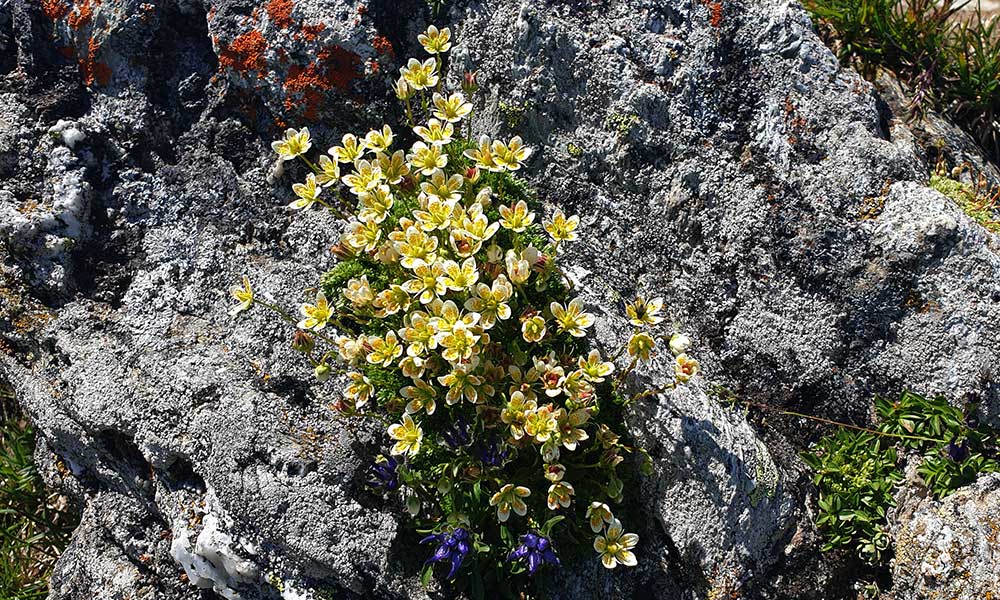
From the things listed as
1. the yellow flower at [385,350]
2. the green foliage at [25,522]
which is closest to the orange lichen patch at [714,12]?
the yellow flower at [385,350]

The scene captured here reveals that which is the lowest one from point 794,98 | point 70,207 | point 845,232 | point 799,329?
point 70,207

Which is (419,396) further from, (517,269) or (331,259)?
(331,259)

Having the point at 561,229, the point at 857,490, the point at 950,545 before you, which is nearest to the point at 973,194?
the point at 857,490

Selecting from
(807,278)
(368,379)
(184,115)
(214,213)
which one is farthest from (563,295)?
(184,115)

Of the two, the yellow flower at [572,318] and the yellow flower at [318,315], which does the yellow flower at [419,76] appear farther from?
the yellow flower at [572,318]

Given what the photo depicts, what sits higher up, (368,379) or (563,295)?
(563,295)

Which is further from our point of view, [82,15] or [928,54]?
[928,54]

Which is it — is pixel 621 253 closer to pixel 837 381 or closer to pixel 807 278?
pixel 807 278
